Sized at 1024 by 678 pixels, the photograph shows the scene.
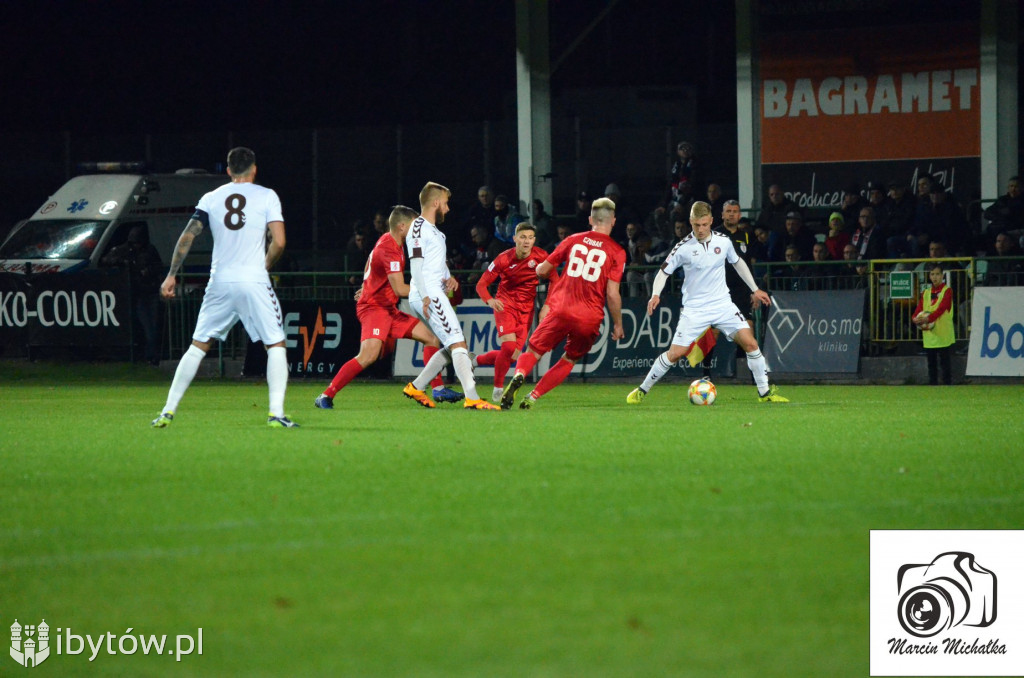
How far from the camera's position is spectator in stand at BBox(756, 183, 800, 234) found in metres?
23.9

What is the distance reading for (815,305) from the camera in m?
21.3

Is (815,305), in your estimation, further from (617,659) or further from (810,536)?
(617,659)

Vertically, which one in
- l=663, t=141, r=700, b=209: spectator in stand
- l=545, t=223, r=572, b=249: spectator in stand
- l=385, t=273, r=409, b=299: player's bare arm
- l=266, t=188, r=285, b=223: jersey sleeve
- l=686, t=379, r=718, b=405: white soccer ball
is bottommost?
l=686, t=379, r=718, b=405: white soccer ball

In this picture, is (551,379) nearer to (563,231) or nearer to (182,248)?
(182,248)

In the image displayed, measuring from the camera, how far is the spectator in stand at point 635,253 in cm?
2239

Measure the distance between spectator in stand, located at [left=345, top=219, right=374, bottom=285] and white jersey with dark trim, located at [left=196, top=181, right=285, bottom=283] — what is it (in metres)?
11.8

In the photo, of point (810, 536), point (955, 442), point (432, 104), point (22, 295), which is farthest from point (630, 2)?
point (810, 536)

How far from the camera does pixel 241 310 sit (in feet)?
40.2

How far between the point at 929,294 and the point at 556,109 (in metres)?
18.3

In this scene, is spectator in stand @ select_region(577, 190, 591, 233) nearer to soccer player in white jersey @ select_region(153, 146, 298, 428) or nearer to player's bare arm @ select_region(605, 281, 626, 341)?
player's bare arm @ select_region(605, 281, 626, 341)

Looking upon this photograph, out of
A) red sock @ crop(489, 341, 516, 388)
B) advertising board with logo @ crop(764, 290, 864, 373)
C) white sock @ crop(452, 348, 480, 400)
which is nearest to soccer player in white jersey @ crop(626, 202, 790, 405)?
red sock @ crop(489, 341, 516, 388)

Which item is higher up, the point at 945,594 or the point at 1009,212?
the point at 1009,212

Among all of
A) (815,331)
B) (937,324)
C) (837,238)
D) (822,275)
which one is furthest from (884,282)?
(837,238)

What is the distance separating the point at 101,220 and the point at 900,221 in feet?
44.9
